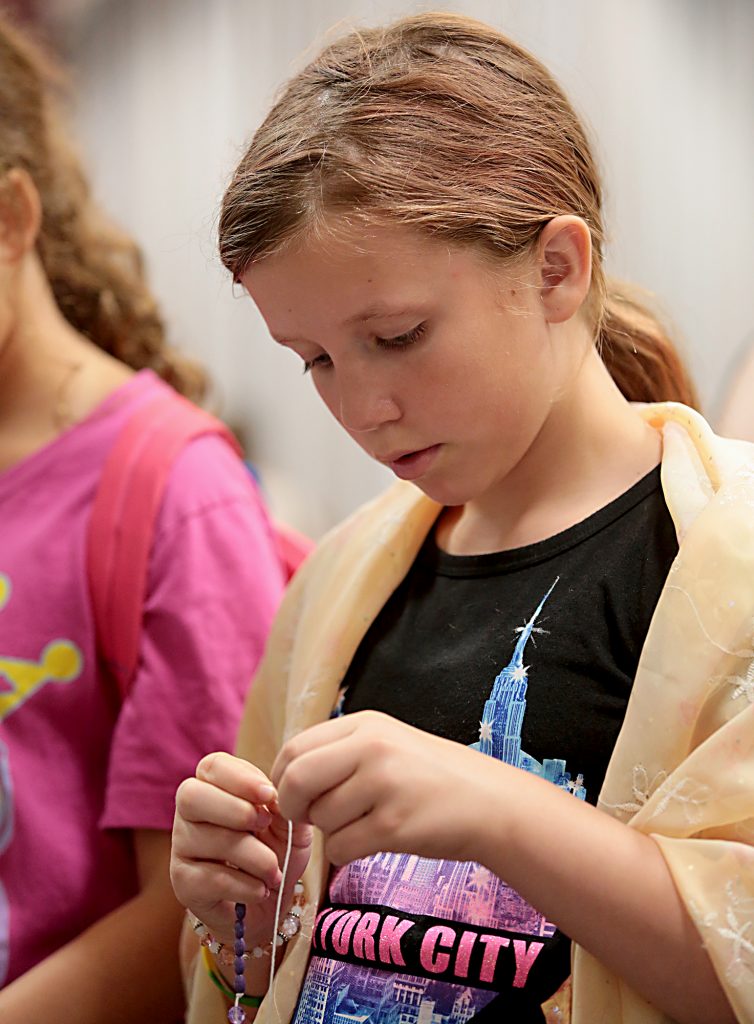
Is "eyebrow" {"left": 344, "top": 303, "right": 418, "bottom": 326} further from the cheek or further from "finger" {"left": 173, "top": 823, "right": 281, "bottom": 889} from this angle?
"finger" {"left": 173, "top": 823, "right": 281, "bottom": 889}

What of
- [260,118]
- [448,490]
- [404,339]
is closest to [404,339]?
[404,339]

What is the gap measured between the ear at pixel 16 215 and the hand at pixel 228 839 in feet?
1.93

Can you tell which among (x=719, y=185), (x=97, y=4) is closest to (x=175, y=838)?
(x=719, y=185)

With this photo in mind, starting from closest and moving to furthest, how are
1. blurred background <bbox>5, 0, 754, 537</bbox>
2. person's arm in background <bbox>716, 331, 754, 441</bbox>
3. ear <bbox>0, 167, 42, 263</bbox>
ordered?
person's arm in background <bbox>716, 331, 754, 441</bbox> < ear <bbox>0, 167, 42, 263</bbox> < blurred background <bbox>5, 0, 754, 537</bbox>

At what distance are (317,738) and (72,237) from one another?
29.3 inches

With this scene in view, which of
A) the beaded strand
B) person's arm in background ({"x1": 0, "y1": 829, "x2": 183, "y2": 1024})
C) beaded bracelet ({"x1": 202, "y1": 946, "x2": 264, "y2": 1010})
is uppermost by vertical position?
the beaded strand

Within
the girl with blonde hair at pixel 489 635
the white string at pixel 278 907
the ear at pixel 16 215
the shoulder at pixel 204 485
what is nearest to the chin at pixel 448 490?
the girl with blonde hair at pixel 489 635

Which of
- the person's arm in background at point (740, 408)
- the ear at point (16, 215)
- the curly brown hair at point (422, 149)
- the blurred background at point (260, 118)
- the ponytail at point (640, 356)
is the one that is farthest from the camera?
the blurred background at point (260, 118)

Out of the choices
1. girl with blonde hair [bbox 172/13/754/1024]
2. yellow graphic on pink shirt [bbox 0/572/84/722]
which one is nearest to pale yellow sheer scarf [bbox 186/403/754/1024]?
girl with blonde hair [bbox 172/13/754/1024]

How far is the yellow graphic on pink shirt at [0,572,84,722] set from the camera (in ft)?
3.30

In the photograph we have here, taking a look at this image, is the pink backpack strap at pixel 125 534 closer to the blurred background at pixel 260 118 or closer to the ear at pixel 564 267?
the blurred background at pixel 260 118

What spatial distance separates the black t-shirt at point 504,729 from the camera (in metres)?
0.67

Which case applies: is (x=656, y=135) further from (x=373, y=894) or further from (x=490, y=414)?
(x=373, y=894)

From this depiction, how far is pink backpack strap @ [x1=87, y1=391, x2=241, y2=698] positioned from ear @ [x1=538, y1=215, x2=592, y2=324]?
416 millimetres
